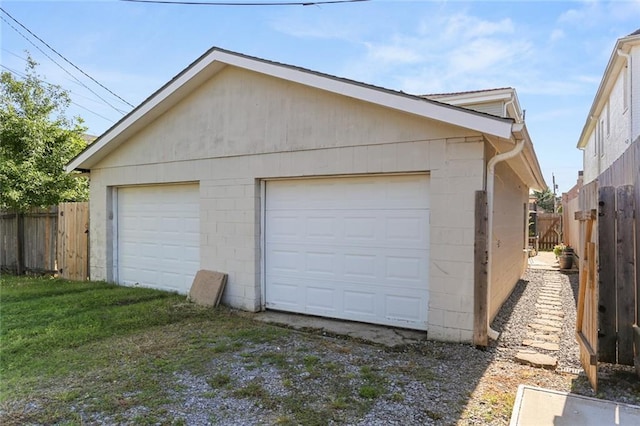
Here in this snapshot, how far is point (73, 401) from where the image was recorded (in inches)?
134

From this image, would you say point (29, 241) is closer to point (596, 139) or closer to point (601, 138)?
point (601, 138)

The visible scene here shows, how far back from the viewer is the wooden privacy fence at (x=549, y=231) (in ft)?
68.9

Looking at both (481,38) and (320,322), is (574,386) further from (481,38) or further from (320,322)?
(481,38)

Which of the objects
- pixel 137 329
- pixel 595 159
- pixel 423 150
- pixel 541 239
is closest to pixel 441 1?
pixel 423 150

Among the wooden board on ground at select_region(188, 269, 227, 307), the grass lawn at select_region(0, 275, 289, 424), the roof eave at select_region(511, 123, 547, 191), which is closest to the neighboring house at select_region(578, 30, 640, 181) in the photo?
the roof eave at select_region(511, 123, 547, 191)

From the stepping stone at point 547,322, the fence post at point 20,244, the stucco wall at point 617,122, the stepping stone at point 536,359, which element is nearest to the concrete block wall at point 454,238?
the stepping stone at point 536,359

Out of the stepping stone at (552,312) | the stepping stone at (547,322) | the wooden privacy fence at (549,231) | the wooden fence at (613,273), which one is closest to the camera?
the wooden fence at (613,273)

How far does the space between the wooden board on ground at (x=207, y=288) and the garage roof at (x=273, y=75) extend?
335 centimetres

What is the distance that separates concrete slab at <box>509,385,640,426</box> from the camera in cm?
308

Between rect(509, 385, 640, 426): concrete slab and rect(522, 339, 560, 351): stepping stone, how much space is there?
5.08 ft

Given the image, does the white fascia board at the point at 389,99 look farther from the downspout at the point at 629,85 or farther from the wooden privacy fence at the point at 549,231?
the wooden privacy fence at the point at 549,231

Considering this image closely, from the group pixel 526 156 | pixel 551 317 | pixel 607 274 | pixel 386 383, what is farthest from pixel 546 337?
pixel 386 383

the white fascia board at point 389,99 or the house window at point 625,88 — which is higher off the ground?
the house window at point 625,88

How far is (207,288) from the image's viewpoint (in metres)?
7.05
